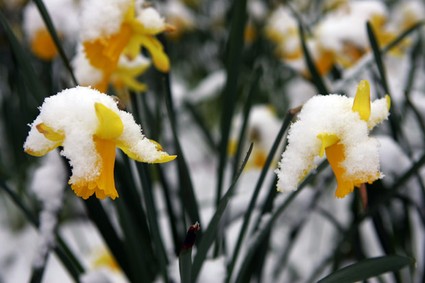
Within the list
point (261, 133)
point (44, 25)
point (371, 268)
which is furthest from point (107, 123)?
point (261, 133)

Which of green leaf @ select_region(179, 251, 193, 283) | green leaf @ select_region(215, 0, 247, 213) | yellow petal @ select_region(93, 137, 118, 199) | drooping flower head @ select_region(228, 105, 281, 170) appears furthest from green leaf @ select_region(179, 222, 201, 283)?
drooping flower head @ select_region(228, 105, 281, 170)

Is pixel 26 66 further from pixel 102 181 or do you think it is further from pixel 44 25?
pixel 44 25

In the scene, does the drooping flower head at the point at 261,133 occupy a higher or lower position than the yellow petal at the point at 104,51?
higher

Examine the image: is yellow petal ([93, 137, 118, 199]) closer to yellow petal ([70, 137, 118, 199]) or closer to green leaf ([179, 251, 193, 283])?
yellow petal ([70, 137, 118, 199])

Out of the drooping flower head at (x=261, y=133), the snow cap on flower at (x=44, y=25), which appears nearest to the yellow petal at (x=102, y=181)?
the snow cap on flower at (x=44, y=25)

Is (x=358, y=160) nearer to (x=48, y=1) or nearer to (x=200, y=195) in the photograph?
(x=48, y=1)

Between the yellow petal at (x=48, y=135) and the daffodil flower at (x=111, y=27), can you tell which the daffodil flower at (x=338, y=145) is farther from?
the daffodil flower at (x=111, y=27)

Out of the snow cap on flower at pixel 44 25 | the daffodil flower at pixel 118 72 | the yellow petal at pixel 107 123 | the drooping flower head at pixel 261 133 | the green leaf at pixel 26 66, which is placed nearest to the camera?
the yellow petal at pixel 107 123
